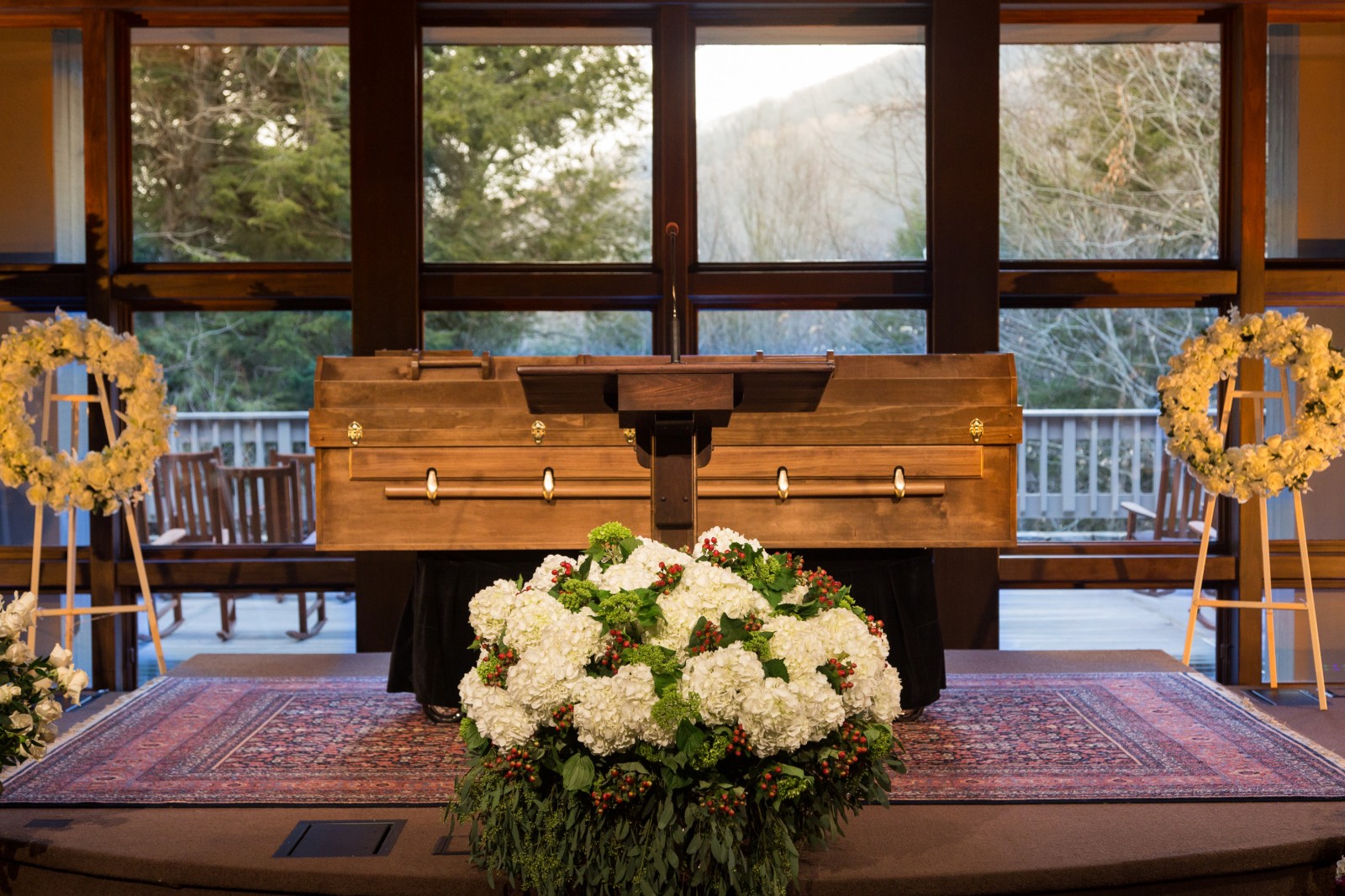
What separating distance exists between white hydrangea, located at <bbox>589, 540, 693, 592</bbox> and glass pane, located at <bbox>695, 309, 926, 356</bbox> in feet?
9.64

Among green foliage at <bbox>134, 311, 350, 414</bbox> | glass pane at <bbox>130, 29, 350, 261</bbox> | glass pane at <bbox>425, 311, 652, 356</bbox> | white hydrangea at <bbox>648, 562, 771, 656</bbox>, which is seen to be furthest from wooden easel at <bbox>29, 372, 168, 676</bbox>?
white hydrangea at <bbox>648, 562, 771, 656</bbox>

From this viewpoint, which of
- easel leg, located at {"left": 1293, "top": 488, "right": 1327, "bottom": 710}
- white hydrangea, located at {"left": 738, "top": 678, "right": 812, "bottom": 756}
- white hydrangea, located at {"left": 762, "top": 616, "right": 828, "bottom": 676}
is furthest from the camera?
easel leg, located at {"left": 1293, "top": 488, "right": 1327, "bottom": 710}

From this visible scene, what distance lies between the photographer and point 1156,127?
16.1 feet

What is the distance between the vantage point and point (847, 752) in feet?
6.41

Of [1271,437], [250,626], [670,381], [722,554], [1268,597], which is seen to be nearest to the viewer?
[722,554]

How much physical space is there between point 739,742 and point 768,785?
0.08m

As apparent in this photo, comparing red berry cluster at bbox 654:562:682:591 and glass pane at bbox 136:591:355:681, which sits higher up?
red berry cluster at bbox 654:562:682:591

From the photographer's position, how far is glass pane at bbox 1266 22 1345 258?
→ 4855 millimetres

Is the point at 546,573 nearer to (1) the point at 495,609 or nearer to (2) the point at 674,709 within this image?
(1) the point at 495,609

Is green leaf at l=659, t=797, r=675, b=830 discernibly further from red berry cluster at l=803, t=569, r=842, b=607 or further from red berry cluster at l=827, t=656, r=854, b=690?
red berry cluster at l=803, t=569, r=842, b=607

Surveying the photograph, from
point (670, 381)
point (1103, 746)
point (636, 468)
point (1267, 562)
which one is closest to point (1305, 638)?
point (1267, 562)

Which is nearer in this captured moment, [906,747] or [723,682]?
[723,682]

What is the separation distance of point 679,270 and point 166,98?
7.22ft

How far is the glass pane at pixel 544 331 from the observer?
496cm
